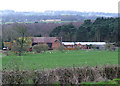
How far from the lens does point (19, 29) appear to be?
44.0m

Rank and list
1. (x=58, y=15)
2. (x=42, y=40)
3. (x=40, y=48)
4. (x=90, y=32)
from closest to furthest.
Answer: (x=40, y=48), (x=42, y=40), (x=90, y=32), (x=58, y=15)

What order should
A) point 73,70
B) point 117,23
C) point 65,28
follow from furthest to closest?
point 65,28 → point 117,23 → point 73,70

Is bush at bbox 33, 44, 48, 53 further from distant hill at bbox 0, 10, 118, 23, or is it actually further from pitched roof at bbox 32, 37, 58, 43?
distant hill at bbox 0, 10, 118, 23

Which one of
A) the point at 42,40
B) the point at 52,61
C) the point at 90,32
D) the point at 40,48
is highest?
the point at 52,61

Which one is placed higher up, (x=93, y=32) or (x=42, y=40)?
(x=93, y=32)

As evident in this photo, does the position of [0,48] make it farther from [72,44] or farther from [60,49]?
[72,44]

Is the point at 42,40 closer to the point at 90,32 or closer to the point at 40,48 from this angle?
Answer: the point at 90,32

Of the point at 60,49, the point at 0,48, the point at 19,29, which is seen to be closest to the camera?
the point at 19,29

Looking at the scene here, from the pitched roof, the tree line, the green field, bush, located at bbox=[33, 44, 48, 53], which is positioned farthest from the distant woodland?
the green field

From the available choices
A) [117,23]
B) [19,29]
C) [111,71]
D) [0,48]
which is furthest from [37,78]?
[117,23]

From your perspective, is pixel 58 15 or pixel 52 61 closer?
pixel 52 61

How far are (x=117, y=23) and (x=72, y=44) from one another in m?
12.3

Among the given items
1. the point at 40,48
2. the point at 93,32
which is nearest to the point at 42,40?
the point at 93,32

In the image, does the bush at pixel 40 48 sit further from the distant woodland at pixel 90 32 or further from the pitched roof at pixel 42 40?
the pitched roof at pixel 42 40
